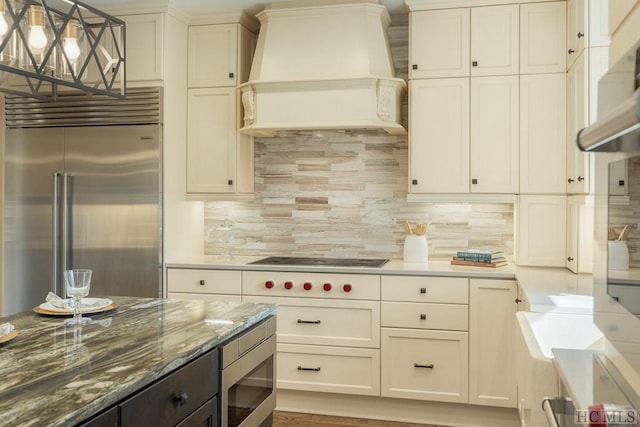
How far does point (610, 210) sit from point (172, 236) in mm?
3261

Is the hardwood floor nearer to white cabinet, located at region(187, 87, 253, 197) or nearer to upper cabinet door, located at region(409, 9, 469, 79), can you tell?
white cabinet, located at region(187, 87, 253, 197)

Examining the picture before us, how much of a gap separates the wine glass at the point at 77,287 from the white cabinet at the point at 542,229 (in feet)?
8.61

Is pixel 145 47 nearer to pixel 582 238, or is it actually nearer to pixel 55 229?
pixel 55 229

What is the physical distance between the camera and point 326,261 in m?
4.05

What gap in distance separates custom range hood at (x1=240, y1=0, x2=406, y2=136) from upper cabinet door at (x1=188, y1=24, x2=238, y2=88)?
23cm

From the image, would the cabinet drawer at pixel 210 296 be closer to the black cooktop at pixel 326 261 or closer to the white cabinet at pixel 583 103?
the black cooktop at pixel 326 261

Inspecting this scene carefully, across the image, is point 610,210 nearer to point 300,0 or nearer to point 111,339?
point 111,339

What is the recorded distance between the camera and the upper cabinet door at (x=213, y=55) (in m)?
4.16

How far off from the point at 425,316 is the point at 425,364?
0.29 meters

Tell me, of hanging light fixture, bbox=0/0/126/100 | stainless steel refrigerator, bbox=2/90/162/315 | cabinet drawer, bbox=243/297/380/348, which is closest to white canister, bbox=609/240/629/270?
hanging light fixture, bbox=0/0/126/100

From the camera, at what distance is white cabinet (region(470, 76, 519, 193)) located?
375 cm

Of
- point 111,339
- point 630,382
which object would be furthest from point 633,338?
point 111,339

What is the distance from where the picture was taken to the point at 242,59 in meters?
4.20

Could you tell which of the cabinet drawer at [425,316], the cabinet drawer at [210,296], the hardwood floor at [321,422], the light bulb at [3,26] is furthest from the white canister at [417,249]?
the light bulb at [3,26]
